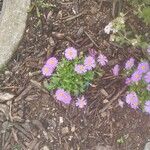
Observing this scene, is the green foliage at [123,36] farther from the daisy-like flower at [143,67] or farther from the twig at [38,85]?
the twig at [38,85]

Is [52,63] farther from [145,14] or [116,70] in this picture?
[145,14]

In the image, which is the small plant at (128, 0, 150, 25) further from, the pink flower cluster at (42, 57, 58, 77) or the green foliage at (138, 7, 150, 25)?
the pink flower cluster at (42, 57, 58, 77)

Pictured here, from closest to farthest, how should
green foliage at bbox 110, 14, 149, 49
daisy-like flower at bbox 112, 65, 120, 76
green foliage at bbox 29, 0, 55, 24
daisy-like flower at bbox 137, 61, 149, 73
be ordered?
green foliage at bbox 110, 14, 149, 49 < daisy-like flower at bbox 137, 61, 149, 73 < daisy-like flower at bbox 112, 65, 120, 76 < green foliage at bbox 29, 0, 55, 24

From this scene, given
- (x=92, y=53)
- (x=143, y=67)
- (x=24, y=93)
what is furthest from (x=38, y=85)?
(x=143, y=67)

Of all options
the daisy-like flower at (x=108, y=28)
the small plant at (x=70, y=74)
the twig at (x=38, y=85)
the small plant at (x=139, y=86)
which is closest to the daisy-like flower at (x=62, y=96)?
the small plant at (x=70, y=74)

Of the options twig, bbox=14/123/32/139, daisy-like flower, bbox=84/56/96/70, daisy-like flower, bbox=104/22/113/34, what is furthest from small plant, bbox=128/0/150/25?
twig, bbox=14/123/32/139

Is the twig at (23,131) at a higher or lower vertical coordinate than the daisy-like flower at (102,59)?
lower

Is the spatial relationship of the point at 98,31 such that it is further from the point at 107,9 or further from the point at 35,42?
the point at 35,42
